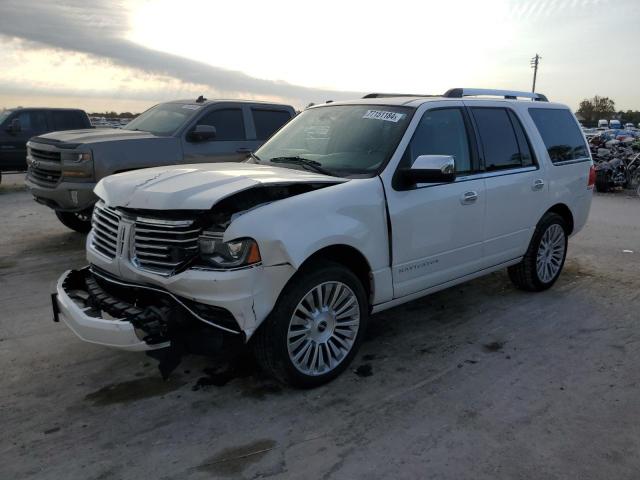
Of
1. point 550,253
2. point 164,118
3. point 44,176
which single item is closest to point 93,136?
point 44,176

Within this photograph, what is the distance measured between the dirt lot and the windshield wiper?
4.75 feet

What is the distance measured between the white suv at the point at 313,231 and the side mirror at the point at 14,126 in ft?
38.3

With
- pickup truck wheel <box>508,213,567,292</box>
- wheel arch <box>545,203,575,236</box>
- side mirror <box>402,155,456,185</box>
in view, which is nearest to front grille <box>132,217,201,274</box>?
side mirror <box>402,155,456,185</box>

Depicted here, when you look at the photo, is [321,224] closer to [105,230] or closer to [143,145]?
[105,230]

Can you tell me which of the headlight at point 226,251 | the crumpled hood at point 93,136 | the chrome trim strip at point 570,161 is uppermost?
the crumpled hood at point 93,136

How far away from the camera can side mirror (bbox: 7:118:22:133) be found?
13.9 metres

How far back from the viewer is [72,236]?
321 inches

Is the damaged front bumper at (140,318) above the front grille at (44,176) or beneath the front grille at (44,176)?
beneath

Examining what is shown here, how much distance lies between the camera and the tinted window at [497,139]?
15.7ft

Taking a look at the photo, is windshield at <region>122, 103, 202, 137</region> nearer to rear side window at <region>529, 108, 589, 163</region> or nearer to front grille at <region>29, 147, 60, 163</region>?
front grille at <region>29, 147, 60, 163</region>

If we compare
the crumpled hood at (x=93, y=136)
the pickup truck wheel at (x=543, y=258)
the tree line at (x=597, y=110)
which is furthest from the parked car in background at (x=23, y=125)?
the tree line at (x=597, y=110)

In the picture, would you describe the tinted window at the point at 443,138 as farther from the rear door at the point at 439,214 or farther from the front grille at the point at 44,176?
the front grille at the point at 44,176

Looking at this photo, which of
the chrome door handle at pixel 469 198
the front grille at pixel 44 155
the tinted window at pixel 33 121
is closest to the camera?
the chrome door handle at pixel 469 198

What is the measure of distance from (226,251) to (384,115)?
1.88 meters
